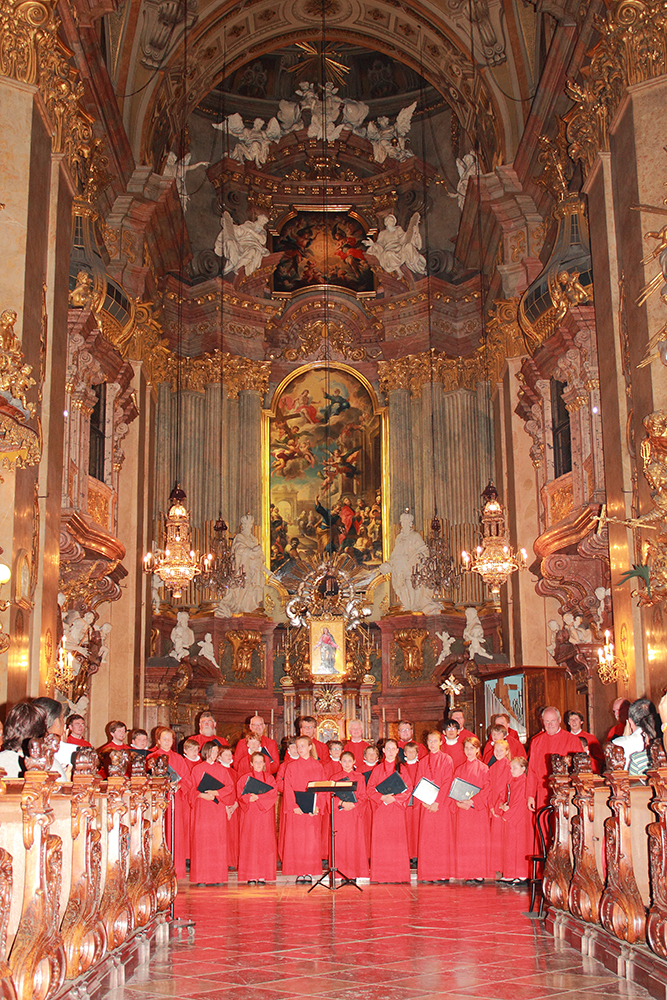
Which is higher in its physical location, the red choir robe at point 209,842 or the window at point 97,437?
the window at point 97,437

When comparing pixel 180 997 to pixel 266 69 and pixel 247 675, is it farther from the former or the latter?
pixel 266 69

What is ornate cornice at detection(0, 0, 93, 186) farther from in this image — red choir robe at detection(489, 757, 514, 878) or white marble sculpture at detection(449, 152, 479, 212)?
white marble sculpture at detection(449, 152, 479, 212)

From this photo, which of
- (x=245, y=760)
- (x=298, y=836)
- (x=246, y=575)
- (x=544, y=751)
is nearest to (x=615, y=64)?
(x=544, y=751)

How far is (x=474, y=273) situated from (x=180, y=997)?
1817 cm

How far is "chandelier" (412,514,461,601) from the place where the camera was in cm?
1914

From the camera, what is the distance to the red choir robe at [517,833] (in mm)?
11641

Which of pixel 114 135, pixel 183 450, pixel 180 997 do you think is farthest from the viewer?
pixel 183 450

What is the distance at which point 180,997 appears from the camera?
19.6 ft

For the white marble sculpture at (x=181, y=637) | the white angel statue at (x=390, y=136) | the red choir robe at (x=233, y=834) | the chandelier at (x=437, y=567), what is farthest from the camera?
the white angel statue at (x=390, y=136)

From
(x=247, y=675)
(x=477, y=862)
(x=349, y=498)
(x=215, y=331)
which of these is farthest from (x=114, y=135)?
(x=477, y=862)

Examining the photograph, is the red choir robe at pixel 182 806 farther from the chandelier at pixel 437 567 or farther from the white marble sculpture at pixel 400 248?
the white marble sculpture at pixel 400 248

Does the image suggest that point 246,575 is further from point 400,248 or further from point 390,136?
point 390,136

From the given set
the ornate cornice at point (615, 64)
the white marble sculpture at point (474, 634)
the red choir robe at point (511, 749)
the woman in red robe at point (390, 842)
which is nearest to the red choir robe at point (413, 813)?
the woman in red robe at point (390, 842)

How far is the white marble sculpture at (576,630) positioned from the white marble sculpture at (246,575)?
290 inches
